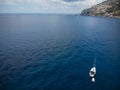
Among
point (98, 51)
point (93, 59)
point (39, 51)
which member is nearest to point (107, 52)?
point (98, 51)

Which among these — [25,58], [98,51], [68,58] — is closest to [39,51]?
[25,58]

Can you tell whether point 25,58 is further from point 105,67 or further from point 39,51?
point 105,67

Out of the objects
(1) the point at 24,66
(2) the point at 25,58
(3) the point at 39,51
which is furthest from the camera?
(3) the point at 39,51

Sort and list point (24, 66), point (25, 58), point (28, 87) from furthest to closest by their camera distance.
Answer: point (25, 58), point (24, 66), point (28, 87)

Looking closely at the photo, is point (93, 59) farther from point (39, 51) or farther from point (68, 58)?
point (39, 51)

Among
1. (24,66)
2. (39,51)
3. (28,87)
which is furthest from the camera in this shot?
(39,51)

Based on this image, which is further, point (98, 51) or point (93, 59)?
point (98, 51)

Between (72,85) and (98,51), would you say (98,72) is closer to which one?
(72,85)

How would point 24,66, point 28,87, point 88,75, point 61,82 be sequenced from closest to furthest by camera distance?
point 28,87, point 61,82, point 88,75, point 24,66

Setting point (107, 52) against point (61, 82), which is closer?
point (61, 82)
